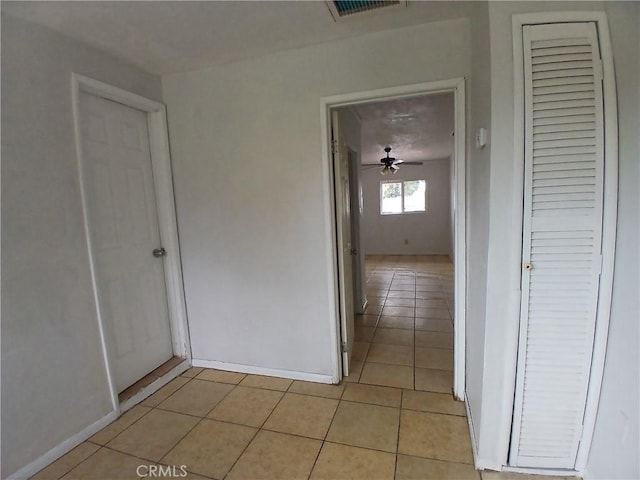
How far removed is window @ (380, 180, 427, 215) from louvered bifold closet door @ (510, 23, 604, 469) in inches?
266

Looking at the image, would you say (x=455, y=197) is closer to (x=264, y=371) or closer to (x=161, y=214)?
(x=264, y=371)

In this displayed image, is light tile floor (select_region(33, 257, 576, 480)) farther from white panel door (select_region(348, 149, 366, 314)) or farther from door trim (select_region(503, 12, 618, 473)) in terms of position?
white panel door (select_region(348, 149, 366, 314))

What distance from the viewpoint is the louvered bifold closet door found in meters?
1.20

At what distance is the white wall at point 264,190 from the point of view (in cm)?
196

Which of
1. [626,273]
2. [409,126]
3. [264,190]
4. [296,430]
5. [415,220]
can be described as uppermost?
[409,126]

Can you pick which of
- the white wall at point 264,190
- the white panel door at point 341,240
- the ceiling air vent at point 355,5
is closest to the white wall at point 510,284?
the ceiling air vent at point 355,5

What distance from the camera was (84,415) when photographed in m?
1.78

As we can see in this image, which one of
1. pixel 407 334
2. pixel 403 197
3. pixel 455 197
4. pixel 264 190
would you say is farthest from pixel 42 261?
pixel 403 197

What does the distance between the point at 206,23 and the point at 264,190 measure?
3.40 feet

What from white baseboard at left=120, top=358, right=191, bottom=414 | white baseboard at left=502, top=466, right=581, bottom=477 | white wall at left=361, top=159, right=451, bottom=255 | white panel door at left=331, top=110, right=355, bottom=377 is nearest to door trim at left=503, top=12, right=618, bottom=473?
white baseboard at left=502, top=466, right=581, bottom=477

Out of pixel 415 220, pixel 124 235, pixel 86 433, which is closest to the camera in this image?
pixel 86 433

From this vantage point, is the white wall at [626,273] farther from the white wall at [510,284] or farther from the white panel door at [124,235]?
the white panel door at [124,235]

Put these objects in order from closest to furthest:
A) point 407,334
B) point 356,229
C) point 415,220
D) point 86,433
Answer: point 86,433 → point 407,334 → point 356,229 → point 415,220

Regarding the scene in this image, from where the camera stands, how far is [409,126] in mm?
4070
